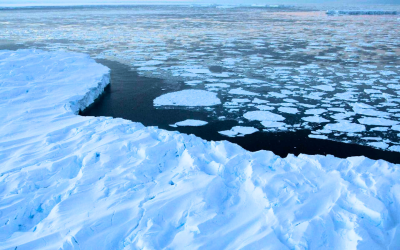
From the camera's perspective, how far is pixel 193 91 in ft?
20.8

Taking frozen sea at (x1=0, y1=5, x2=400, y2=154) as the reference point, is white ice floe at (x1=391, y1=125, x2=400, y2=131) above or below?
above

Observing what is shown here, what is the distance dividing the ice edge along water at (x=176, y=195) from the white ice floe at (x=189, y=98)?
176 cm

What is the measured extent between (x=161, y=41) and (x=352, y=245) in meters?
11.9

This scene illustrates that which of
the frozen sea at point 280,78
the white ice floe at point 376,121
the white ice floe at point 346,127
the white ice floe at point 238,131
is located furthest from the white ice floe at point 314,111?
the white ice floe at point 238,131

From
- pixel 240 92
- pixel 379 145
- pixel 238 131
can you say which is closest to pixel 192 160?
pixel 238 131

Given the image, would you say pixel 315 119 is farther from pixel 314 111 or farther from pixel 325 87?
pixel 325 87

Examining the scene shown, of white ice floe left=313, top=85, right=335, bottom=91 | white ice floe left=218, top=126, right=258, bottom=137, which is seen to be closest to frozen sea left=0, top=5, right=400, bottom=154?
white ice floe left=313, top=85, right=335, bottom=91

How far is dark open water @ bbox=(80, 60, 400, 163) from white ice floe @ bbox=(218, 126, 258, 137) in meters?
0.09

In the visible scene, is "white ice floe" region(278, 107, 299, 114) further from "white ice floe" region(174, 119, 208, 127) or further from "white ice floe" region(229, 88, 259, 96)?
"white ice floe" region(174, 119, 208, 127)

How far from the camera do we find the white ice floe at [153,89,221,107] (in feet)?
18.9

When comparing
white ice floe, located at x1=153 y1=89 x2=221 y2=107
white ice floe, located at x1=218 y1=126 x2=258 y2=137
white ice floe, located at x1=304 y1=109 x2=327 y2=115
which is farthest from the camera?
white ice floe, located at x1=153 y1=89 x2=221 y2=107

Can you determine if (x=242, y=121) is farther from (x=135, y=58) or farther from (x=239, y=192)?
(x=135, y=58)

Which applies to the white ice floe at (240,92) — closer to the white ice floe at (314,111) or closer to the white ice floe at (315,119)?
the white ice floe at (314,111)

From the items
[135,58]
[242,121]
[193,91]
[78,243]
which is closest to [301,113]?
[242,121]
